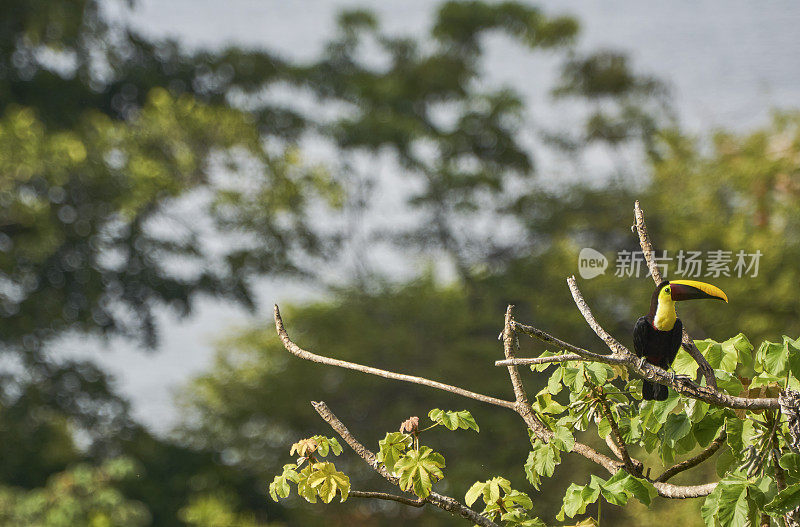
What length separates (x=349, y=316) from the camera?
4.96 metres

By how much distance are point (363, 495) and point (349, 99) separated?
A: 4.92 metres

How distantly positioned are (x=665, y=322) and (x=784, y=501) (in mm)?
285

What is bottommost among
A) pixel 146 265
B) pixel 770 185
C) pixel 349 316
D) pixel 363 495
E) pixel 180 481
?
pixel 180 481

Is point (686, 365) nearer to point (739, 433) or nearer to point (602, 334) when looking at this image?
point (739, 433)

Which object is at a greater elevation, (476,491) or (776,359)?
(776,359)

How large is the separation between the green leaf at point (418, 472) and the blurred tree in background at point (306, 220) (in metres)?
3.53

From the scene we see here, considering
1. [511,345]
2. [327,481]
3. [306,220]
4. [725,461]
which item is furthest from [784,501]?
[306,220]

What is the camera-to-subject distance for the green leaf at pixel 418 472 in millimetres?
744

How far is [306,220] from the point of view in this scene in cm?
491

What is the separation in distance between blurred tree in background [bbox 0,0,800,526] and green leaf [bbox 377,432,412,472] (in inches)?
137

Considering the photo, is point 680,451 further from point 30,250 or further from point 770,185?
point 770,185

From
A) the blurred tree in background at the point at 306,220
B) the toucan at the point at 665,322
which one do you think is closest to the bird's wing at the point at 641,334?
the toucan at the point at 665,322

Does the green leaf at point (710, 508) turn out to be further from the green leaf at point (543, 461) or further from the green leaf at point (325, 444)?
the green leaf at point (325, 444)

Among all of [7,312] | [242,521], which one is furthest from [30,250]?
[242,521]
